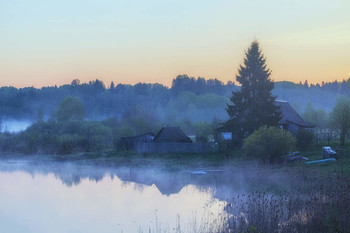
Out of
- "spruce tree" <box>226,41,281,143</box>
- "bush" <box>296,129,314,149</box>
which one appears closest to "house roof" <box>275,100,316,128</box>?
"spruce tree" <box>226,41,281,143</box>

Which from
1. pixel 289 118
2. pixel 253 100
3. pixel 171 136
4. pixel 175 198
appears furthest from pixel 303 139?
pixel 175 198

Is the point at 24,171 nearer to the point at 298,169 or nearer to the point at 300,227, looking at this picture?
the point at 298,169

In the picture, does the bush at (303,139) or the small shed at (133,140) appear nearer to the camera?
the bush at (303,139)

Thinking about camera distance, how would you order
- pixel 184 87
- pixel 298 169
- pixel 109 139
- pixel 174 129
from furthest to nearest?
1. pixel 184 87
2. pixel 109 139
3. pixel 174 129
4. pixel 298 169

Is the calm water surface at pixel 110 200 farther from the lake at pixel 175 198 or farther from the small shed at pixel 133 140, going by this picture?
the small shed at pixel 133 140

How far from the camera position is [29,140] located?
5609 centimetres

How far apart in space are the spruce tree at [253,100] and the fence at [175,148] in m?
3.67

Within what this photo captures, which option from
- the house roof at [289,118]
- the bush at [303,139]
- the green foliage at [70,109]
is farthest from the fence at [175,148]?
the green foliage at [70,109]

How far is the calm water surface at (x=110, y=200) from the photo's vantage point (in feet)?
57.4

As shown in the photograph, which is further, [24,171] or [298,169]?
A: [24,171]

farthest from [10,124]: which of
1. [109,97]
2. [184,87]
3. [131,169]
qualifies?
[131,169]

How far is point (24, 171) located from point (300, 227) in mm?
33031

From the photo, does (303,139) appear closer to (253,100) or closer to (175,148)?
(253,100)

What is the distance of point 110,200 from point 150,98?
146 m
